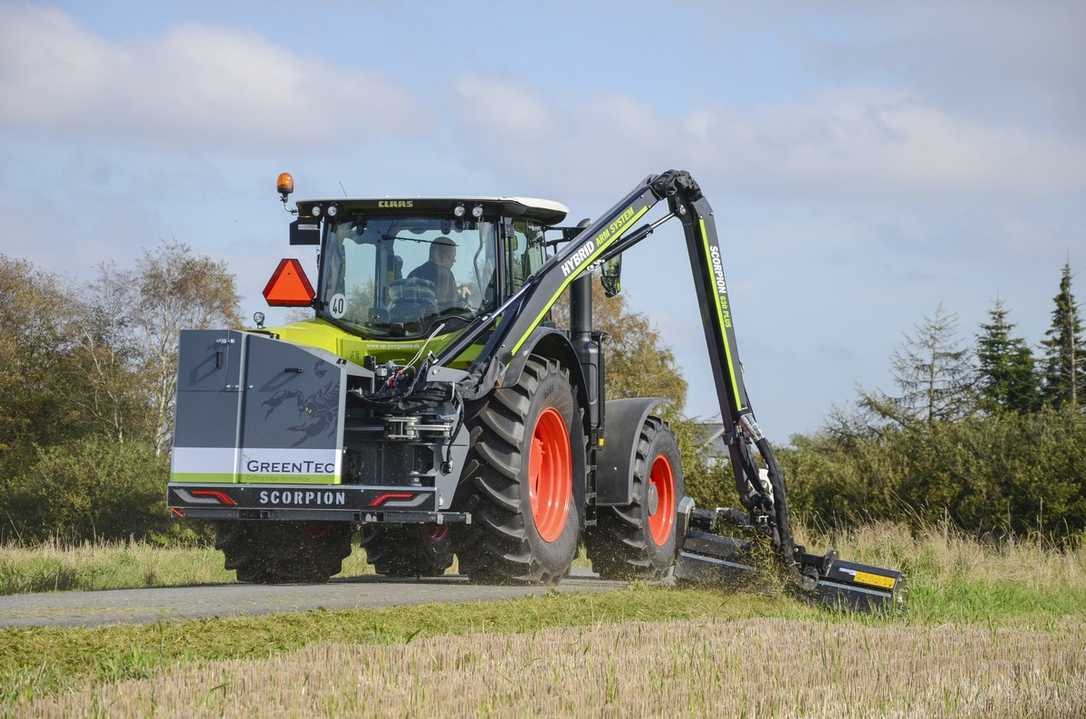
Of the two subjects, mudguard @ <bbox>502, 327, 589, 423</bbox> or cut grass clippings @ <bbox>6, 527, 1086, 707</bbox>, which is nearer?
cut grass clippings @ <bbox>6, 527, 1086, 707</bbox>

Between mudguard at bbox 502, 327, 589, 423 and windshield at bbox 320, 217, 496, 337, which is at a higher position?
windshield at bbox 320, 217, 496, 337

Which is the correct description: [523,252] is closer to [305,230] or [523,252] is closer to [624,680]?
[305,230]

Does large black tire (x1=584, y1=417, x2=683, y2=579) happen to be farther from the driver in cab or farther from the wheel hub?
the driver in cab

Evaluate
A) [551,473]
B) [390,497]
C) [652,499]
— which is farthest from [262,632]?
[652,499]

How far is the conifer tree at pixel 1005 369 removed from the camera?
Answer: 134 ft

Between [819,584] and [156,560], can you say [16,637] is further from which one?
[156,560]

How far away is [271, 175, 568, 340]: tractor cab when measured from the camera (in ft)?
35.4

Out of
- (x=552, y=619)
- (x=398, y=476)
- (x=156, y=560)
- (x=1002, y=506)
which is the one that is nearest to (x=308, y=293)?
(x=398, y=476)

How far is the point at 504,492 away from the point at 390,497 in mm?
898

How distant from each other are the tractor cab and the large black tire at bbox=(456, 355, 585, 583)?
35.1 inches

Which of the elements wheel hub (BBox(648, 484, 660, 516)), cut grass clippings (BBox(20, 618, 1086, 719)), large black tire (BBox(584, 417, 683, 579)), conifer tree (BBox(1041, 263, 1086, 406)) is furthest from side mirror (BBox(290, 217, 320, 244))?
conifer tree (BBox(1041, 263, 1086, 406))

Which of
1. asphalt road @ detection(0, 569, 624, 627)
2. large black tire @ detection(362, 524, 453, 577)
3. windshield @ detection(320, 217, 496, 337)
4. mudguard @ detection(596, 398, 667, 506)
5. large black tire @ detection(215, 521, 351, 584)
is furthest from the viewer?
mudguard @ detection(596, 398, 667, 506)

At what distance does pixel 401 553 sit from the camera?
12328 mm

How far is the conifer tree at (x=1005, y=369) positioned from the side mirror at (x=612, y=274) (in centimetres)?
3035
